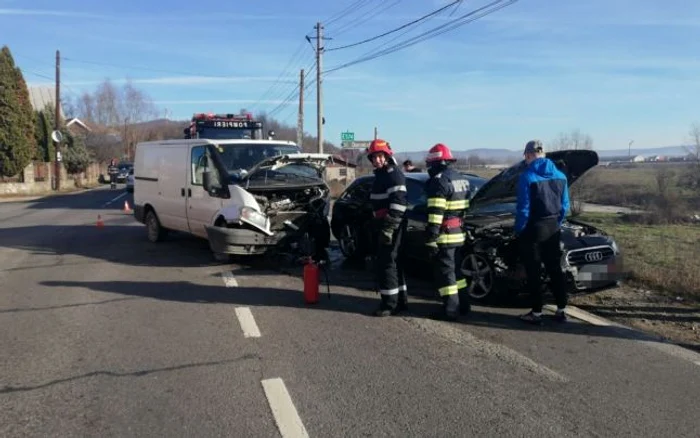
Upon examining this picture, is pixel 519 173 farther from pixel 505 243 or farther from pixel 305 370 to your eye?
pixel 305 370

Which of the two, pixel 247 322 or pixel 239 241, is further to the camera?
pixel 239 241

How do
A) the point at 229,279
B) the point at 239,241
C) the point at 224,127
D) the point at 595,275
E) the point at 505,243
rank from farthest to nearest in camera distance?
1. the point at 224,127
2. the point at 239,241
3. the point at 229,279
4. the point at 505,243
5. the point at 595,275

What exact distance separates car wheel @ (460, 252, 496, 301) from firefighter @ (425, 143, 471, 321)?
76 centimetres

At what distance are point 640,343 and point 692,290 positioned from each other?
2.45 m

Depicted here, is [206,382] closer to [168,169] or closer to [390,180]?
[390,180]

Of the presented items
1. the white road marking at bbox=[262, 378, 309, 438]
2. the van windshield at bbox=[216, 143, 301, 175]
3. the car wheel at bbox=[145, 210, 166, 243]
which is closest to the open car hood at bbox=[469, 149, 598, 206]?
the van windshield at bbox=[216, 143, 301, 175]

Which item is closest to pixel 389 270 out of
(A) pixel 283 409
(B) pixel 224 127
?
(A) pixel 283 409

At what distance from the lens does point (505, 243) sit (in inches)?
278

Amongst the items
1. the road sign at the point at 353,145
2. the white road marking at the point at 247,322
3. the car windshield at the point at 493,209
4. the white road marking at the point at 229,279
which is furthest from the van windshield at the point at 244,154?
the road sign at the point at 353,145

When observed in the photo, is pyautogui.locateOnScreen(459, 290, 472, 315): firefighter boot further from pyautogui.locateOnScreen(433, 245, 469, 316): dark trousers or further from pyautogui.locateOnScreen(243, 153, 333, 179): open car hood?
pyautogui.locateOnScreen(243, 153, 333, 179): open car hood

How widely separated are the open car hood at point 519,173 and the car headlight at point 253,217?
3.24 meters

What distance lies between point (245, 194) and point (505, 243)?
Answer: 418 centimetres

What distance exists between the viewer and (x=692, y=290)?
24.9 feet

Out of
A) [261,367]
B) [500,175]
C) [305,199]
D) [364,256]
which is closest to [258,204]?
[305,199]
